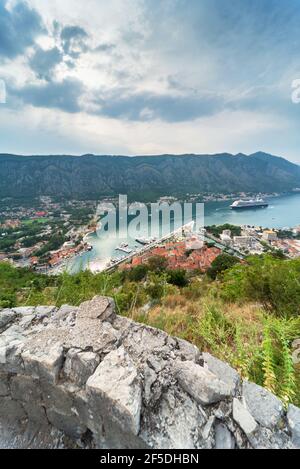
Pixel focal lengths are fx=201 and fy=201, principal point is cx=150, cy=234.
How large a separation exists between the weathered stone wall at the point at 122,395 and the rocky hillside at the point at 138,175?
59.3 metres

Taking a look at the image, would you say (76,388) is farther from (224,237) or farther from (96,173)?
(96,173)

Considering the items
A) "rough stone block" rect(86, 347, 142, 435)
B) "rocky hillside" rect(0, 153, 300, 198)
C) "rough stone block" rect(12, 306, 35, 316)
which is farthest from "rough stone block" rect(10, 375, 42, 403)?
"rocky hillside" rect(0, 153, 300, 198)

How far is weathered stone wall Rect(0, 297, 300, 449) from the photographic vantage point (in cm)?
100

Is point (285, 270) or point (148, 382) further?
point (285, 270)

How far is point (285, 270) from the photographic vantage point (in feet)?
11.9

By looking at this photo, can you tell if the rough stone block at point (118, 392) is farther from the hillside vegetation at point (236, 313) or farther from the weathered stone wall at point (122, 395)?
the hillside vegetation at point (236, 313)

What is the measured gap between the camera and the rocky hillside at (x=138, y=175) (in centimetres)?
6412

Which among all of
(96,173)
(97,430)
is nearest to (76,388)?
(97,430)

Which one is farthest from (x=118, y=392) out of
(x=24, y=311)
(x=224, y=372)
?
(x=24, y=311)

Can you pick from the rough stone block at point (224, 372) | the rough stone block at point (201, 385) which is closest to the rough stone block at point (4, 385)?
the rough stone block at point (201, 385)

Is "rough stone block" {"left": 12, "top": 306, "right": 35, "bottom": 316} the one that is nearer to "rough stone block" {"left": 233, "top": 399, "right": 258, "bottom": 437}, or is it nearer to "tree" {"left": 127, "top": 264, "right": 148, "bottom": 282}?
"rough stone block" {"left": 233, "top": 399, "right": 258, "bottom": 437}

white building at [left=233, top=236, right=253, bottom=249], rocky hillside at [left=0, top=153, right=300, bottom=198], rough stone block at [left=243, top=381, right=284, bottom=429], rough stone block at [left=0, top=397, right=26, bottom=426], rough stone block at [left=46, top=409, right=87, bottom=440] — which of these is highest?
rocky hillside at [left=0, top=153, right=300, bottom=198]

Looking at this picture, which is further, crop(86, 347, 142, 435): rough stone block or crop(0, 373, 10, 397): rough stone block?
crop(0, 373, 10, 397): rough stone block
